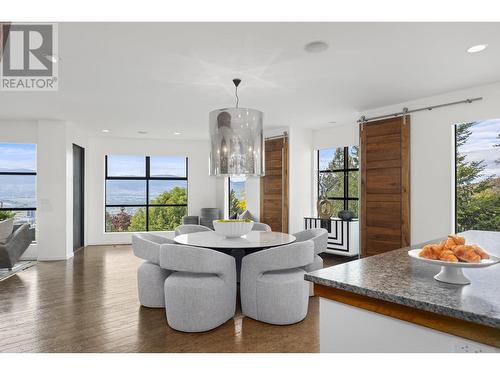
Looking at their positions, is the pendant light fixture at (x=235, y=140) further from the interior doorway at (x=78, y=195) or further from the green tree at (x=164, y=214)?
the green tree at (x=164, y=214)

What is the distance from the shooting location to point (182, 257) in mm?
2752

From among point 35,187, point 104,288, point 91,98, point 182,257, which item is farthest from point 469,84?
point 35,187

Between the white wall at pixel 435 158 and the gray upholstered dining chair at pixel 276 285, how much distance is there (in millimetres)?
2075

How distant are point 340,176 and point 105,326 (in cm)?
480

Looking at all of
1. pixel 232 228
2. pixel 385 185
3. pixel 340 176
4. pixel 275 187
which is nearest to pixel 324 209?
pixel 340 176

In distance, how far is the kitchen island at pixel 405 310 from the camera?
3.47 feet

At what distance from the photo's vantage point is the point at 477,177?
4176 mm

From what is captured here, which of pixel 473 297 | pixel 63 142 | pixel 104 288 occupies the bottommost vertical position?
pixel 104 288

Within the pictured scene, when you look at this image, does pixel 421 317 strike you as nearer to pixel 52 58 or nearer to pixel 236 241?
pixel 236 241

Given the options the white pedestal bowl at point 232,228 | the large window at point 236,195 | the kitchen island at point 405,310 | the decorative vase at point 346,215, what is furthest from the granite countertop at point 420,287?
the large window at point 236,195

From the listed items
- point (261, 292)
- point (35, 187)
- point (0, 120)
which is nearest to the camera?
point (261, 292)

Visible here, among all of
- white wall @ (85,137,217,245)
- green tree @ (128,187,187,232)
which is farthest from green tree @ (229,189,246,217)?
green tree @ (128,187,187,232)
